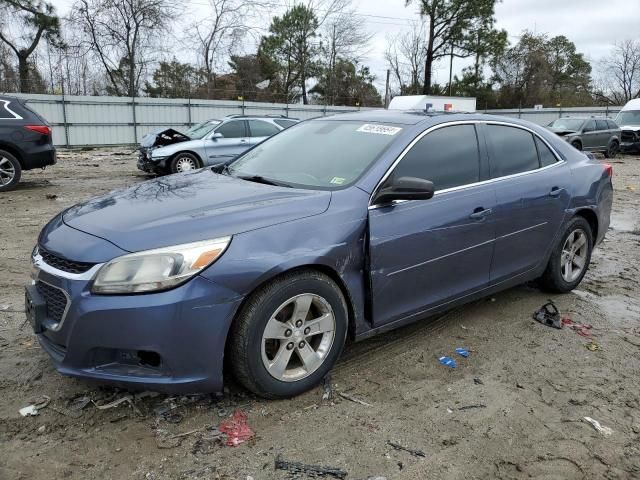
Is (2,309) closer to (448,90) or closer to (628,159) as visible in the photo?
(628,159)

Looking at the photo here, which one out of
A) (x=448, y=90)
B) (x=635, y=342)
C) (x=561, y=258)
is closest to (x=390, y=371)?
(x=635, y=342)

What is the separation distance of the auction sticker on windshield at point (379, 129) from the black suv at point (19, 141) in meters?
8.34

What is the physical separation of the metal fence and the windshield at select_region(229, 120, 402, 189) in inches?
750

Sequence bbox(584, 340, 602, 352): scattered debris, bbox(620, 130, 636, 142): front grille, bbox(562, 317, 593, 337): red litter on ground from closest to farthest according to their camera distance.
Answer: bbox(584, 340, 602, 352): scattered debris → bbox(562, 317, 593, 337): red litter on ground → bbox(620, 130, 636, 142): front grille

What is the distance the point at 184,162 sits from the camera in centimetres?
1211

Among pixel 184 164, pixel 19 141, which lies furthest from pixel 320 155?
pixel 184 164

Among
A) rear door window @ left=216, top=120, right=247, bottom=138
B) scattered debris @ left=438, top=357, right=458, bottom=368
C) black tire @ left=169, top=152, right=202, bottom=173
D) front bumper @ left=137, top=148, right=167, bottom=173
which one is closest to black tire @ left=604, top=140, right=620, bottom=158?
rear door window @ left=216, top=120, right=247, bottom=138

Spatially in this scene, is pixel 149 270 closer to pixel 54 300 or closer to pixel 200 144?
pixel 54 300

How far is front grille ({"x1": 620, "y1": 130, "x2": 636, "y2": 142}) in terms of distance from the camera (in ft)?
68.9

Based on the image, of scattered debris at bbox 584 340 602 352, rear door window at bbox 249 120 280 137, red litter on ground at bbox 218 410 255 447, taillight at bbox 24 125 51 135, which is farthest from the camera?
rear door window at bbox 249 120 280 137

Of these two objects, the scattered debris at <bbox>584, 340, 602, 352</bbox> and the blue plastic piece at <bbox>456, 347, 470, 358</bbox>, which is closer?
the blue plastic piece at <bbox>456, 347, 470, 358</bbox>

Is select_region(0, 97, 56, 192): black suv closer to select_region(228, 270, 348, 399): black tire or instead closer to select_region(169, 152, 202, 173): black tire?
select_region(169, 152, 202, 173): black tire

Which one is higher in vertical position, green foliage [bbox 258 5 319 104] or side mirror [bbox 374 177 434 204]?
green foliage [bbox 258 5 319 104]

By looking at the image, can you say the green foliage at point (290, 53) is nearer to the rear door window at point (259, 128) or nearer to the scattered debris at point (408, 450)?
the rear door window at point (259, 128)
